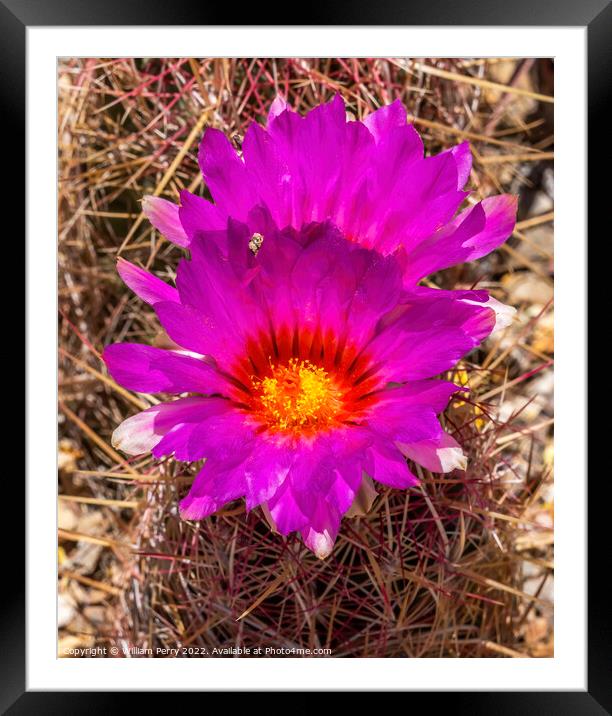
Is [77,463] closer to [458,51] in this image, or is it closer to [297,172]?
[297,172]

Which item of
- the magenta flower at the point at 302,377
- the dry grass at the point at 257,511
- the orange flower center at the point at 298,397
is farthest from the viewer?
the dry grass at the point at 257,511

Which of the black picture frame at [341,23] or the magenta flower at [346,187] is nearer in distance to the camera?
the magenta flower at [346,187]

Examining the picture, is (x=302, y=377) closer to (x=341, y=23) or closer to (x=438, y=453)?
(x=438, y=453)

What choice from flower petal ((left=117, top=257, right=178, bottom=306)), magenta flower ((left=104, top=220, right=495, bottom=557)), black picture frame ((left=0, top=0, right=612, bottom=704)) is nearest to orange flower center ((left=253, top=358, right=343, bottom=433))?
magenta flower ((left=104, top=220, right=495, bottom=557))

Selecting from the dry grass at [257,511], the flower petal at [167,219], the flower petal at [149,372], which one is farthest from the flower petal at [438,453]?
the flower petal at [167,219]

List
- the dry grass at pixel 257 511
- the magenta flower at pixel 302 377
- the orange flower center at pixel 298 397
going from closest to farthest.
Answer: the magenta flower at pixel 302 377, the orange flower center at pixel 298 397, the dry grass at pixel 257 511

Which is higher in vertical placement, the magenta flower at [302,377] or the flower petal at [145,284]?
the flower petal at [145,284]

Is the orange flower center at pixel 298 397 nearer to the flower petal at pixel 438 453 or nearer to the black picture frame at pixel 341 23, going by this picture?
the flower petal at pixel 438 453

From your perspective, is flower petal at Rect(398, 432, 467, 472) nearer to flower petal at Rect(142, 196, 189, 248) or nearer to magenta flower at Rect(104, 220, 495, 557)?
magenta flower at Rect(104, 220, 495, 557)
